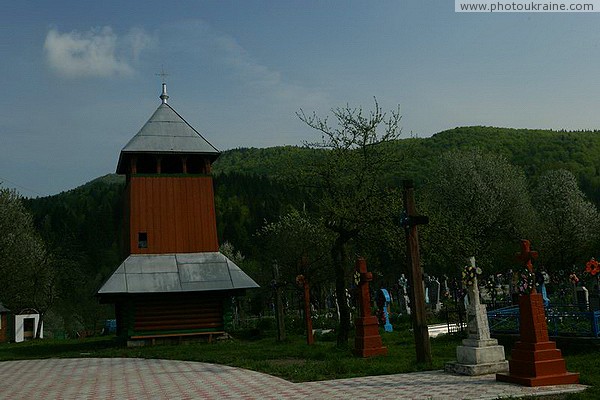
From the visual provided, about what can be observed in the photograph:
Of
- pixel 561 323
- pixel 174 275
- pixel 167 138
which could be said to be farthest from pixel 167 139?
pixel 561 323

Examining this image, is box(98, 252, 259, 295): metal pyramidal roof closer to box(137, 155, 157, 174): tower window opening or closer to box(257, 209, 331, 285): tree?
box(137, 155, 157, 174): tower window opening

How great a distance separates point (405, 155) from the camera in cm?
1995

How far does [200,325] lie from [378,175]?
11.6 metres

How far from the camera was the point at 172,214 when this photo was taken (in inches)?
1061

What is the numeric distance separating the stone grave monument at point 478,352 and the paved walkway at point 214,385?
0.93ft

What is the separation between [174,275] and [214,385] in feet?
44.2

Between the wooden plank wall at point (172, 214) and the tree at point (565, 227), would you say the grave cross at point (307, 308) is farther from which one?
the tree at point (565, 227)

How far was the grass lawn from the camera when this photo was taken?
1266 cm

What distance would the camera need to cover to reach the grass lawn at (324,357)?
12.7 meters

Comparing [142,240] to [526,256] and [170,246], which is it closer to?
[170,246]

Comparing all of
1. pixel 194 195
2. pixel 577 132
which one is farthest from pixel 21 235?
pixel 577 132

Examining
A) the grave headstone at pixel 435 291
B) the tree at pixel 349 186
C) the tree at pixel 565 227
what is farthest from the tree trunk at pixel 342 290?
the tree at pixel 565 227

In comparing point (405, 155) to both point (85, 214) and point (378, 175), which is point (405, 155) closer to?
point (378, 175)

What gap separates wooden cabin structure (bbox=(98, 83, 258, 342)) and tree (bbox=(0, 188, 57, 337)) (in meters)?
13.1
